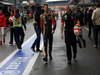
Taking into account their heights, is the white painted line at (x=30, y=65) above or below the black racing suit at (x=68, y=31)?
below

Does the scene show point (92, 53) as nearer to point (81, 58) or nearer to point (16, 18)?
point (81, 58)

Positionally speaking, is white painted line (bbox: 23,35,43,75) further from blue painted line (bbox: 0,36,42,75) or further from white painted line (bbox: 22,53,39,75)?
blue painted line (bbox: 0,36,42,75)

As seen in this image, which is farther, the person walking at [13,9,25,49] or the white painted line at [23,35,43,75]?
the person walking at [13,9,25,49]

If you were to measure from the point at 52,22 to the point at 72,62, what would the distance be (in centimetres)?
151

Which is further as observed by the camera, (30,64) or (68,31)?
(30,64)

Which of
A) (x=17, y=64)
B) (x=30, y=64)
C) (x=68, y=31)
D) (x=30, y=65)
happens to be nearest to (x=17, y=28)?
(x=17, y=64)

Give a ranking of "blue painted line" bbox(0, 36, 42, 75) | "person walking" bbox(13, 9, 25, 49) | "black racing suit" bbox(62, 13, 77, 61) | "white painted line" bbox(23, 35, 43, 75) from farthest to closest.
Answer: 1. "person walking" bbox(13, 9, 25, 49)
2. "black racing suit" bbox(62, 13, 77, 61)
3. "blue painted line" bbox(0, 36, 42, 75)
4. "white painted line" bbox(23, 35, 43, 75)

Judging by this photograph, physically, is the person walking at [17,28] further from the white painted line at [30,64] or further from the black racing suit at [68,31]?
the black racing suit at [68,31]

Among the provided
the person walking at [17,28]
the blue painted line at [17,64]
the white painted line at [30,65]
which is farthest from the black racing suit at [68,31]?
the person walking at [17,28]

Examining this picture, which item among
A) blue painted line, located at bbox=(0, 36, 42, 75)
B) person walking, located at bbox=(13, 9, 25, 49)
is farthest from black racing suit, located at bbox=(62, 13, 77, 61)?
person walking, located at bbox=(13, 9, 25, 49)

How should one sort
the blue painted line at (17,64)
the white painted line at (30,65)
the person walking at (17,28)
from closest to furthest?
the white painted line at (30,65)
the blue painted line at (17,64)
the person walking at (17,28)

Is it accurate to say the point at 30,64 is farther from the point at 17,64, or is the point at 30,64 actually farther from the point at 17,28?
the point at 17,28

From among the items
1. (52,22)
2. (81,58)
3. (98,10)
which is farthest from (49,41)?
(98,10)

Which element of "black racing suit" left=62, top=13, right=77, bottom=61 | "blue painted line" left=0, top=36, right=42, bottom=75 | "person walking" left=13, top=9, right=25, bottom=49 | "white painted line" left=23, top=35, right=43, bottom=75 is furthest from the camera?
"person walking" left=13, top=9, right=25, bottom=49
